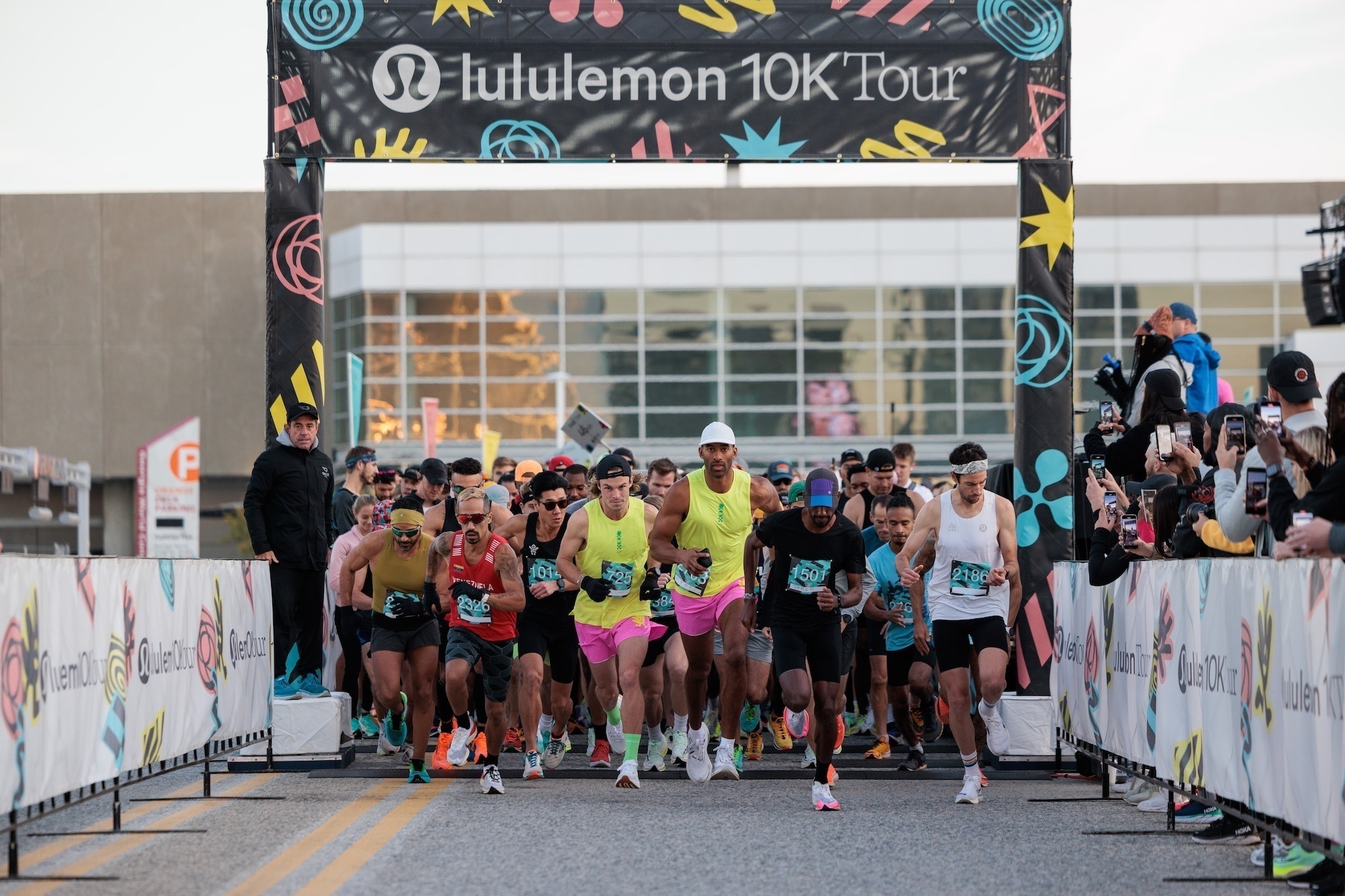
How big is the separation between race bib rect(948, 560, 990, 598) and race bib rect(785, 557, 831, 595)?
3.02 ft

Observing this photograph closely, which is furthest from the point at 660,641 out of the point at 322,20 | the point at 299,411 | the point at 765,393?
the point at 765,393

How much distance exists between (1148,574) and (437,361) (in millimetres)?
41948

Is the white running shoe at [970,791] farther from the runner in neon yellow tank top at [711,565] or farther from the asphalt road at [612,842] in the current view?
the runner in neon yellow tank top at [711,565]

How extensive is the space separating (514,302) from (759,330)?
276 inches

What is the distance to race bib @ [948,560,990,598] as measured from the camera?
11.6 m

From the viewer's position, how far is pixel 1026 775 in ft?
40.9

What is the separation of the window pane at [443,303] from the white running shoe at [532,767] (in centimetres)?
3850

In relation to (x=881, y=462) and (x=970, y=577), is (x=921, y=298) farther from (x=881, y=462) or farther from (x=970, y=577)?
(x=970, y=577)

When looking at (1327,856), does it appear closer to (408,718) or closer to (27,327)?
(408,718)

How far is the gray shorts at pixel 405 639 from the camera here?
40.4 feet

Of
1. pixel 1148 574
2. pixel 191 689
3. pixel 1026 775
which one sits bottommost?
pixel 1026 775

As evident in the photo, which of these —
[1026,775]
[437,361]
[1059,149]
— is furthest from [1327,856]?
[437,361]

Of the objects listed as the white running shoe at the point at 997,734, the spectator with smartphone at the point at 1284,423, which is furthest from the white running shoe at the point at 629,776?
the spectator with smartphone at the point at 1284,423

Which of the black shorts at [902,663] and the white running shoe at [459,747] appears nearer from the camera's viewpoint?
the white running shoe at [459,747]
